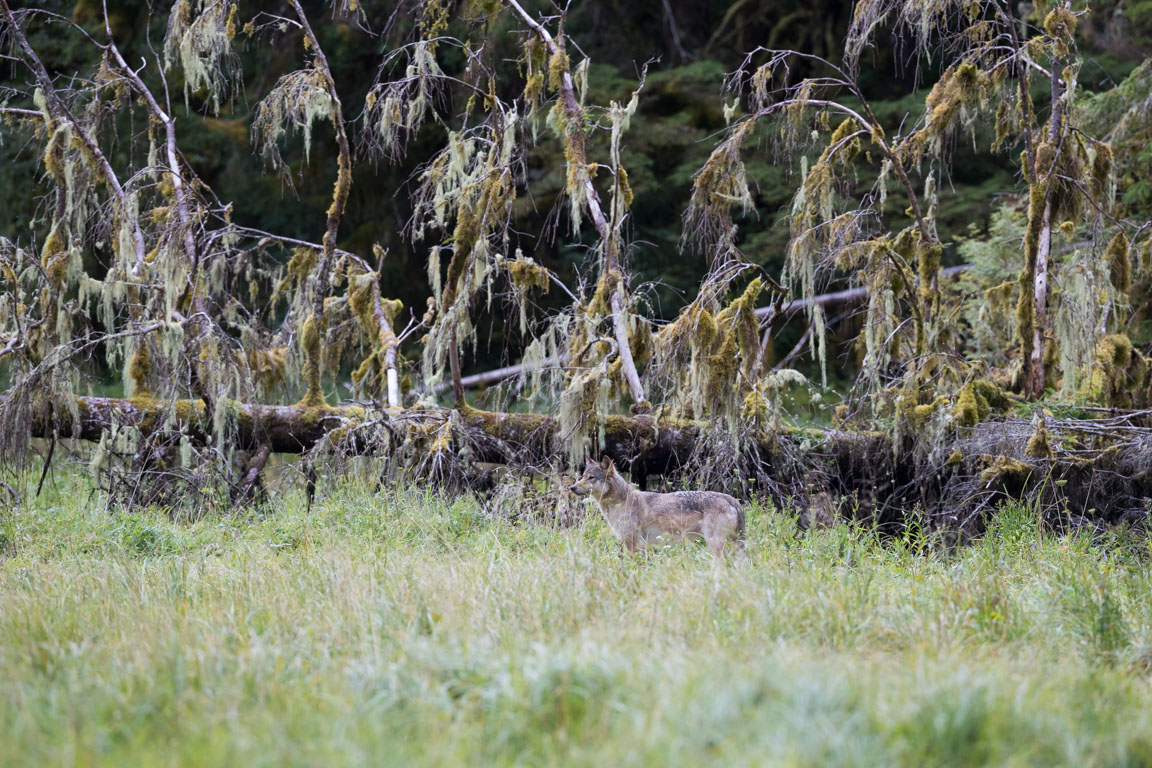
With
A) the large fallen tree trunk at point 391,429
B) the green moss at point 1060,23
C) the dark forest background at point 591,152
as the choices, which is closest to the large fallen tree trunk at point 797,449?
the large fallen tree trunk at point 391,429

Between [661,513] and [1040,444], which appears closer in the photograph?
[661,513]

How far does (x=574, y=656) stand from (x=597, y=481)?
3.58 m

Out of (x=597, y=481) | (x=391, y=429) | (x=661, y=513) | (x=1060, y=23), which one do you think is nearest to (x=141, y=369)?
(x=391, y=429)

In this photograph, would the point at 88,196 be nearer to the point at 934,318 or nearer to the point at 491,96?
the point at 491,96

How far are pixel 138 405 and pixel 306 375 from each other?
4.95 ft

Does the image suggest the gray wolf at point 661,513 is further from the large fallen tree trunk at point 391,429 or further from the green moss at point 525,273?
the green moss at point 525,273

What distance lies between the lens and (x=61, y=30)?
583 inches

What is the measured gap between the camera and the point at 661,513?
6.84 metres

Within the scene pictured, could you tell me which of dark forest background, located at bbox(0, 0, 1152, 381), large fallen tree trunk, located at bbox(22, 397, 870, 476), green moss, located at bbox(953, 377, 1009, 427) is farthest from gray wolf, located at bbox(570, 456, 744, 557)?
dark forest background, located at bbox(0, 0, 1152, 381)

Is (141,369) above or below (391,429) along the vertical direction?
above

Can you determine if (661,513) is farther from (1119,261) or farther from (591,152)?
(591,152)

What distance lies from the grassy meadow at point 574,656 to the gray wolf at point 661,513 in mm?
211

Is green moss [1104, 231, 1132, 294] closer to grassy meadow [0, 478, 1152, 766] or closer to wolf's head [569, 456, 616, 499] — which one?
grassy meadow [0, 478, 1152, 766]

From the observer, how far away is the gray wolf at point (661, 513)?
657 cm
